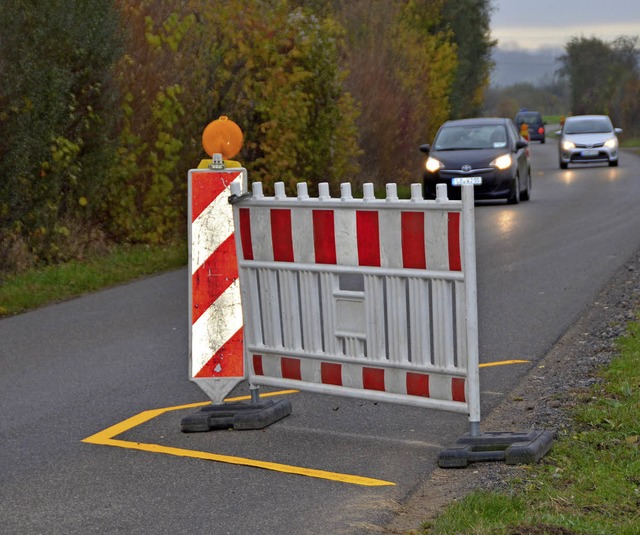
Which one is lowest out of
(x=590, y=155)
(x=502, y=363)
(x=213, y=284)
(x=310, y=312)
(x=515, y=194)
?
(x=590, y=155)

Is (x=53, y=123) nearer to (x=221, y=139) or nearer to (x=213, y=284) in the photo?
(x=221, y=139)

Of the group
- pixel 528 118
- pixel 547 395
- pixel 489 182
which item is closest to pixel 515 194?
pixel 489 182

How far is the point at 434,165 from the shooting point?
83.0 ft

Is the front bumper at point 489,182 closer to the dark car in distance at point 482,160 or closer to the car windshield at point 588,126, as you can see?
the dark car in distance at point 482,160

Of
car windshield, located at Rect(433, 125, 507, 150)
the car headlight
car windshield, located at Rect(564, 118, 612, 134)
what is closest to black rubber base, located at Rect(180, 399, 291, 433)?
the car headlight

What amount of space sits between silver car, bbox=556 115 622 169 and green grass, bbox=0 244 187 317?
2309cm

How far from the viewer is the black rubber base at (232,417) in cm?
744

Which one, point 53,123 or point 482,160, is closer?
point 53,123

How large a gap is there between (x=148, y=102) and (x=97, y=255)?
2471 millimetres

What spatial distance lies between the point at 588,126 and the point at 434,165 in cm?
1547

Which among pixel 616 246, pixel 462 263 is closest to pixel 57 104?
pixel 616 246

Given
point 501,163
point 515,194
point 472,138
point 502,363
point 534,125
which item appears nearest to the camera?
point 502,363

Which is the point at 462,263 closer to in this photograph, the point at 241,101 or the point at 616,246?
the point at 616,246

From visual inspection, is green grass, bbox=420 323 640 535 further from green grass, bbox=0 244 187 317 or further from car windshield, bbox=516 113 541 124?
car windshield, bbox=516 113 541 124
